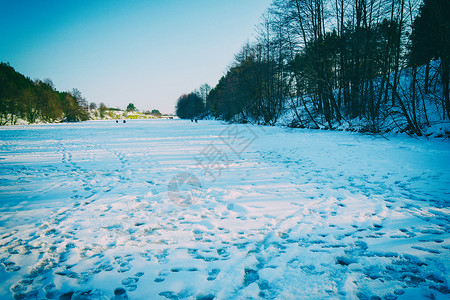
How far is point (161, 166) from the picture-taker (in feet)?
21.5

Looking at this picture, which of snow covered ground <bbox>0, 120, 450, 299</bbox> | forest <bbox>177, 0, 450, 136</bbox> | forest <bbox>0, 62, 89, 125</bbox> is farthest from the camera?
forest <bbox>0, 62, 89, 125</bbox>

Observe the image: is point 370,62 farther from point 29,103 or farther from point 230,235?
point 29,103

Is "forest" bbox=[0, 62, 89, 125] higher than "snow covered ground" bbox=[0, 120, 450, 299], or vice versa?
"forest" bbox=[0, 62, 89, 125]

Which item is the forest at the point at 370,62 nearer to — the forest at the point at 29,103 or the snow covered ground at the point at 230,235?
the snow covered ground at the point at 230,235

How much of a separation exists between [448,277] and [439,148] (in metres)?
8.01

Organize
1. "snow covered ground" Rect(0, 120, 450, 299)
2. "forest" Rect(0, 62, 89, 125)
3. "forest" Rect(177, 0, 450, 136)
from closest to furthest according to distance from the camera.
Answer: "snow covered ground" Rect(0, 120, 450, 299)
"forest" Rect(177, 0, 450, 136)
"forest" Rect(0, 62, 89, 125)

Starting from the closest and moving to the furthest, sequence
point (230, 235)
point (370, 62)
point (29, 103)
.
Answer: point (230, 235) < point (370, 62) < point (29, 103)

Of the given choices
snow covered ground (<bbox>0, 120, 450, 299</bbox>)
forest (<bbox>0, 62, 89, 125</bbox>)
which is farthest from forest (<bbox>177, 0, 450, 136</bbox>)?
forest (<bbox>0, 62, 89, 125</bbox>)

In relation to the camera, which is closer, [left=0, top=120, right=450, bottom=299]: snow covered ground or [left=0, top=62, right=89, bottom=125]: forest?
[left=0, top=120, right=450, bottom=299]: snow covered ground

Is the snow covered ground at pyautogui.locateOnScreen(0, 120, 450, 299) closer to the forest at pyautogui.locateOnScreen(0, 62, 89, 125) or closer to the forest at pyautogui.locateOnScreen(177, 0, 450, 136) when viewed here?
the forest at pyautogui.locateOnScreen(177, 0, 450, 136)

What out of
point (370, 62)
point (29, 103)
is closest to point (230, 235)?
point (370, 62)

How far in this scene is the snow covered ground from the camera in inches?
71.2

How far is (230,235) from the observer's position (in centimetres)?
271

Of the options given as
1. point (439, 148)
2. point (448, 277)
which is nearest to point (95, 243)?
point (448, 277)
